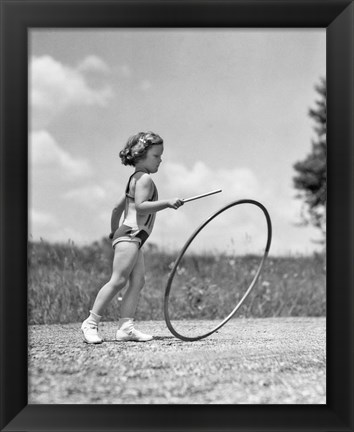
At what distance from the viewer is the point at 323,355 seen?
3818 millimetres

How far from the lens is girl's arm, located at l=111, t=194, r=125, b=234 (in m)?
4.00

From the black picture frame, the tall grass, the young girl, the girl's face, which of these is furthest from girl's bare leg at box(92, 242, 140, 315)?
the tall grass

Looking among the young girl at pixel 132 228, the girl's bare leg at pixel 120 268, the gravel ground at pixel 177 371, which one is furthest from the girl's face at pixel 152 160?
the gravel ground at pixel 177 371

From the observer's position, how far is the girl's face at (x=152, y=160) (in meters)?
3.93

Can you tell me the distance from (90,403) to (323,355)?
1578 mm

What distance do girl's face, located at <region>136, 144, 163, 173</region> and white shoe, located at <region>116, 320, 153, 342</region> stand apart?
1054mm

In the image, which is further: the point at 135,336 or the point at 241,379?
the point at 135,336

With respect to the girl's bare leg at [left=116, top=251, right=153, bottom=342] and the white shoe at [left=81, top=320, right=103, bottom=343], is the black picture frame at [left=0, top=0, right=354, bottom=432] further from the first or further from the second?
the girl's bare leg at [left=116, top=251, right=153, bottom=342]

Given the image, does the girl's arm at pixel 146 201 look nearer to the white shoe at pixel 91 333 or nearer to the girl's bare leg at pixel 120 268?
the girl's bare leg at pixel 120 268

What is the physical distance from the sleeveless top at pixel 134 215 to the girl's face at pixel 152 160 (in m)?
0.08
